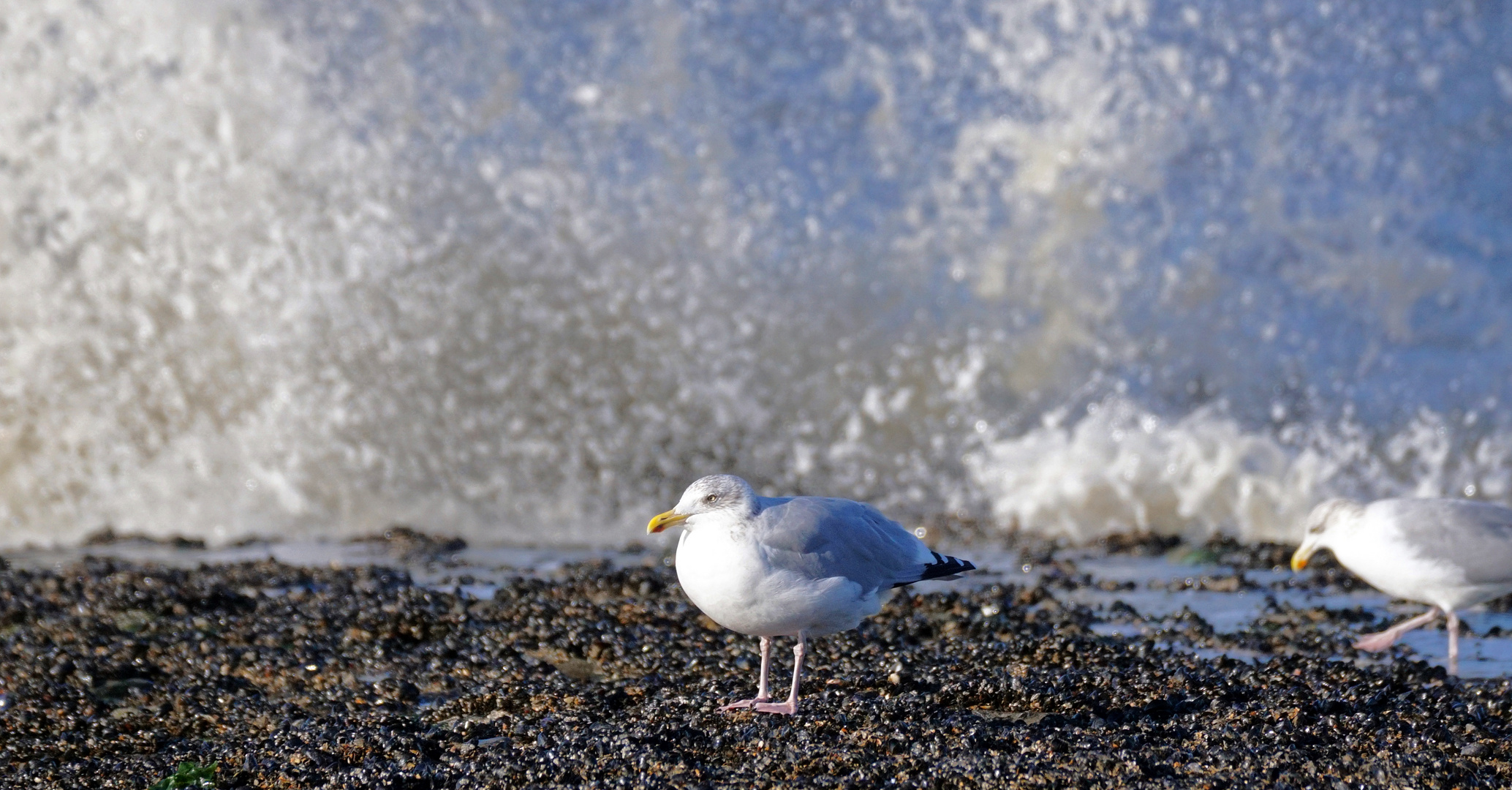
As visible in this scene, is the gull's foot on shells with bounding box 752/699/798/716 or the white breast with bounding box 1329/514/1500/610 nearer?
the gull's foot on shells with bounding box 752/699/798/716

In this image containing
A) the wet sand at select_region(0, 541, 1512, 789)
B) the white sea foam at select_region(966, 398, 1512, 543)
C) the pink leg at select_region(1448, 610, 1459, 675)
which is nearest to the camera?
the wet sand at select_region(0, 541, 1512, 789)

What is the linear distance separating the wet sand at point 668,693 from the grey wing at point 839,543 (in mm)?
417

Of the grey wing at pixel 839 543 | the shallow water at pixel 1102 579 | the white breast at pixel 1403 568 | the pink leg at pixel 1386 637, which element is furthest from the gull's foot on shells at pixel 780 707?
the white breast at pixel 1403 568

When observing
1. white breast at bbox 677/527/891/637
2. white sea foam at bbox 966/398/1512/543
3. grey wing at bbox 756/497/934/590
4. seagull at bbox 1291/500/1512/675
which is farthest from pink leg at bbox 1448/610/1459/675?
white sea foam at bbox 966/398/1512/543

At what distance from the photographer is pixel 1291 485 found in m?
9.78

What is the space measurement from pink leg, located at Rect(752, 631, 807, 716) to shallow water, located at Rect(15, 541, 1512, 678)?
6.40 feet

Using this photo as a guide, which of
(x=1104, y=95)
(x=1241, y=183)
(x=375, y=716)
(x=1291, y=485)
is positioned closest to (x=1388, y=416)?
(x=1291, y=485)

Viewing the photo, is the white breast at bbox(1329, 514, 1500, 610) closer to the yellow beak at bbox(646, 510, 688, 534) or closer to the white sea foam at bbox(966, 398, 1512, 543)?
the white sea foam at bbox(966, 398, 1512, 543)

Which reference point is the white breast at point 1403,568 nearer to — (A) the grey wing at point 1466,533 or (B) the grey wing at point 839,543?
(A) the grey wing at point 1466,533

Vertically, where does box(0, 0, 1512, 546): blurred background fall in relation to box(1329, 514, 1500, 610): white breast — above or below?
above

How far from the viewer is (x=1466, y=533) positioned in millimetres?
5852

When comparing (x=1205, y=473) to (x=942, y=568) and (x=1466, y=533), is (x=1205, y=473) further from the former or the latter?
(x=942, y=568)

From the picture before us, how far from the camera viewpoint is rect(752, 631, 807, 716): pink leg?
14.3 ft

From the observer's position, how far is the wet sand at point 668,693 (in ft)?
13.0
